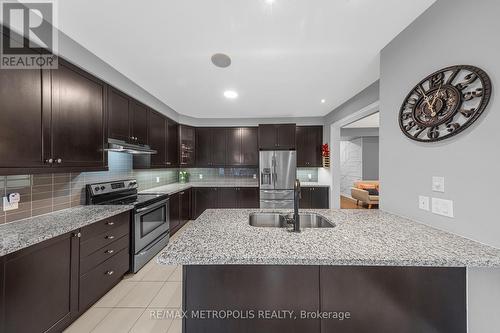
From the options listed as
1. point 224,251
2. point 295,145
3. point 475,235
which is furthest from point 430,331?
point 295,145

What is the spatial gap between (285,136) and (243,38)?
9.58 ft

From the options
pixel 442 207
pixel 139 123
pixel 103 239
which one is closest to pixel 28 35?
pixel 139 123

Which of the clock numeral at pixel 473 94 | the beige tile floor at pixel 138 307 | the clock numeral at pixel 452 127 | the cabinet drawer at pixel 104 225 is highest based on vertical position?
the clock numeral at pixel 473 94

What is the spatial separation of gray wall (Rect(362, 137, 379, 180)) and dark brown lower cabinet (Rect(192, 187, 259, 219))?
5.21m

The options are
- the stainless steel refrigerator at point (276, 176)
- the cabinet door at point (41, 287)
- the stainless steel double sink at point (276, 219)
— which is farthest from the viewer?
the stainless steel refrigerator at point (276, 176)

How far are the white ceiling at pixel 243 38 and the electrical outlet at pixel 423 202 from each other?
56.5 inches

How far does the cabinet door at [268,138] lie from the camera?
4551mm

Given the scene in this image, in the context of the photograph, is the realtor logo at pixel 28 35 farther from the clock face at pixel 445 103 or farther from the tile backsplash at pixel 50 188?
the clock face at pixel 445 103

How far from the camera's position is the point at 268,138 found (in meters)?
4.56

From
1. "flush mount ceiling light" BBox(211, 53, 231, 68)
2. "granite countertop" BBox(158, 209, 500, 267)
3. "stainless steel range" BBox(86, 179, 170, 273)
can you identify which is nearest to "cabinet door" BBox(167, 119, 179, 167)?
"stainless steel range" BBox(86, 179, 170, 273)

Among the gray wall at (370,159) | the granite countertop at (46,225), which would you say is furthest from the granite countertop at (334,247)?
the gray wall at (370,159)

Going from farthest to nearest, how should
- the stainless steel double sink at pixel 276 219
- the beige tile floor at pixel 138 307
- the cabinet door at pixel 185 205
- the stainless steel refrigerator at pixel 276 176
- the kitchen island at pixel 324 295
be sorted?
the stainless steel refrigerator at pixel 276 176
the cabinet door at pixel 185 205
the stainless steel double sink at pixel 276 219
the beige tile floor at pixel 138 307
the kitchen island at pixel 324 295

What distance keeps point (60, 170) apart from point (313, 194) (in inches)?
163

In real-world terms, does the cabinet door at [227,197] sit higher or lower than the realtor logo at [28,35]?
lower
